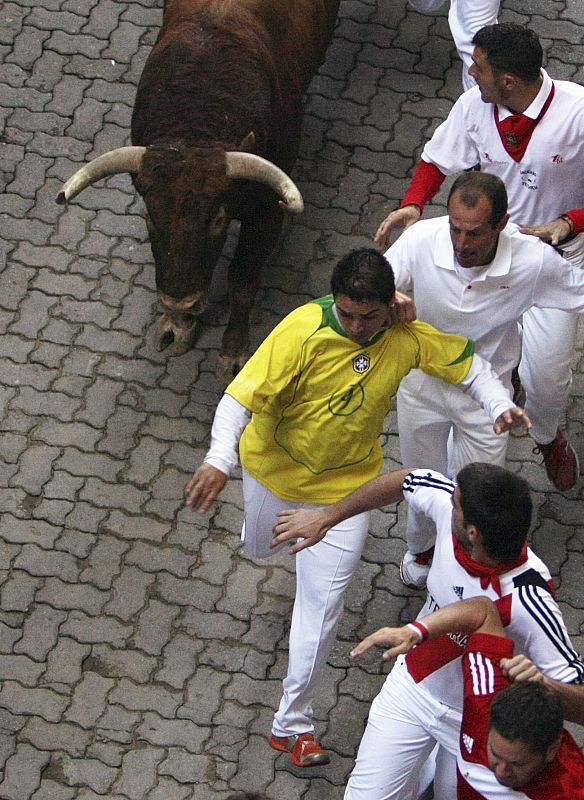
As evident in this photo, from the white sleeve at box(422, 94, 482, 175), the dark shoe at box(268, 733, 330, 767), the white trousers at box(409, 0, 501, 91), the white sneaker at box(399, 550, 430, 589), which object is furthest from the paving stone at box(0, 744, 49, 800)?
the white trousers at box(409, 0, 501, 91)

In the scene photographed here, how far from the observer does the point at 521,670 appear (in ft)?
14.6

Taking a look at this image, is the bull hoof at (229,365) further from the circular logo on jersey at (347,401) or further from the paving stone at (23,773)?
the paving stone at (23,773)

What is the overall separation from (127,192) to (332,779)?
4.29 meters

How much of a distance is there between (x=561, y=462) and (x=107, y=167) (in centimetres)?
296

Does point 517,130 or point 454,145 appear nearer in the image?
point 517,130

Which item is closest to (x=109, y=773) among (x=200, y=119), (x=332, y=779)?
(x=332, y=779)

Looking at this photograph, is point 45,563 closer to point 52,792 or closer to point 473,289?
point 52,792

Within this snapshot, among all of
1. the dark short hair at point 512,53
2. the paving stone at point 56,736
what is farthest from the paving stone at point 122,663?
the dark short hair at point 512,53

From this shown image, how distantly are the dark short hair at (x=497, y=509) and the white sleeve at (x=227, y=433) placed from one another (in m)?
0.98

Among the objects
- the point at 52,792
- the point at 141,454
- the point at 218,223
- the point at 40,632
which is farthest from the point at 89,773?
the point at 218,223

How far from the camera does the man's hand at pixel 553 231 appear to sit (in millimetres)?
6148

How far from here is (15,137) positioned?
9.00 metres

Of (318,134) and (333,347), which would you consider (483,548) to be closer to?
(333,347)

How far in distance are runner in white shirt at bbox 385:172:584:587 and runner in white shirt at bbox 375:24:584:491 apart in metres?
0.36
